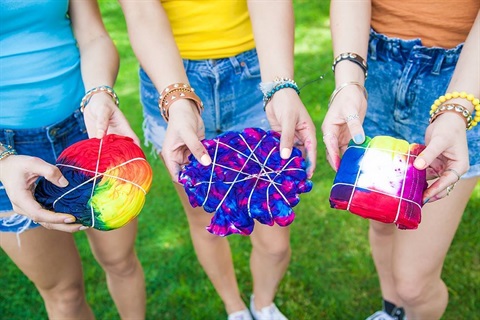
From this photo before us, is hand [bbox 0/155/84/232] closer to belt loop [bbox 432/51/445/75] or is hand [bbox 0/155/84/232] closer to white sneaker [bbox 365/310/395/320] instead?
belt loop [bbox 432/51/445/75]

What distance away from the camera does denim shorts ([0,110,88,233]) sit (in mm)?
1789

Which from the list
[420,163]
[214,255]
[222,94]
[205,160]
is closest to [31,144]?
[205,160]

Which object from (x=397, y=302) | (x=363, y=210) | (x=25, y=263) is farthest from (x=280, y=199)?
(x=397, y=302)

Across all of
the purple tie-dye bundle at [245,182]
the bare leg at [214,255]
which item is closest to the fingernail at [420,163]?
the purple tie-dye bundle at [245,182]

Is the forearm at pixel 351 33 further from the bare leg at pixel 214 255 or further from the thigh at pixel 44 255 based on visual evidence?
the thigh at pixel 44 255

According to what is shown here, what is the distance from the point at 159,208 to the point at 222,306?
981mm

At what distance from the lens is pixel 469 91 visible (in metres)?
1.64

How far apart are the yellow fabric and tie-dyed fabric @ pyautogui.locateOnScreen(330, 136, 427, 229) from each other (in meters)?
0.75

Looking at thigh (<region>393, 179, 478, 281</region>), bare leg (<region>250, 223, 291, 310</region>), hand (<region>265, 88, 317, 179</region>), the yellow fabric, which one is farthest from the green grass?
the yellow fabric

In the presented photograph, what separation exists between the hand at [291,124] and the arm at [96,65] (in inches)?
19.9

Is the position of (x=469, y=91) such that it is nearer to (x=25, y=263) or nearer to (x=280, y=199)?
(x=280, y=199)

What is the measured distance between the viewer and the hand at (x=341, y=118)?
67.1 inches

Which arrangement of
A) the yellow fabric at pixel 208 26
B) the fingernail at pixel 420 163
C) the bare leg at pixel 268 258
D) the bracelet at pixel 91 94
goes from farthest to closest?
the bare leg at pixel 268 258 → the yellow fabric at pixel 208 26 → the bracelet at pixel 91 94 → the fingernail at pixel 420 163

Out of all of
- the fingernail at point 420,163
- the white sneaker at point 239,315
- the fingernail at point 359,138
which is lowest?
the white sneaker at point 239,315
